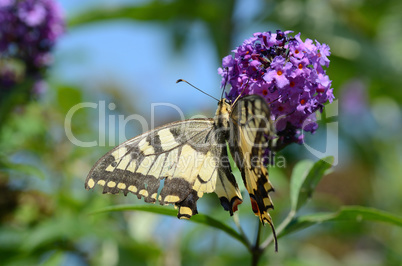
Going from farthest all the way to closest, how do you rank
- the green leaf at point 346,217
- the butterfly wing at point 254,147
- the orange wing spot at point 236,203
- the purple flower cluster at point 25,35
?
the purple flower cluster at point 25,35, the orange wing spot at point 236,203, the green leaf at point 346,217, the butterfly wing at point 254,147

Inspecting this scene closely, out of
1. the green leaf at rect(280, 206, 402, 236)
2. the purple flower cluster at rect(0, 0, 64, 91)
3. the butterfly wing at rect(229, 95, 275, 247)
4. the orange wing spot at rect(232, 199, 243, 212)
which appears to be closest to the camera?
the butterfly wing at rect(229, 95, 275, 247)

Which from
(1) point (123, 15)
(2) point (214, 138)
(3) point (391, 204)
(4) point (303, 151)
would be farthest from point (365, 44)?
(2) point (214, 138)

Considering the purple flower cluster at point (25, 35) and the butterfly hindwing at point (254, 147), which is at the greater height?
the purple flower cluster at point (25, 35)

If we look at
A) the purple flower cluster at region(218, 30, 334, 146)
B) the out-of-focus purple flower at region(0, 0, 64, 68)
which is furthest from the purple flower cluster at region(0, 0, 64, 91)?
the purple flower cluster at region(218, 30, 334, 146)

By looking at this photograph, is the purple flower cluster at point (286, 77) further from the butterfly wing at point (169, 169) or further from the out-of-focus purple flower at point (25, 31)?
the out-of-focus purple flower at point (25, 31)

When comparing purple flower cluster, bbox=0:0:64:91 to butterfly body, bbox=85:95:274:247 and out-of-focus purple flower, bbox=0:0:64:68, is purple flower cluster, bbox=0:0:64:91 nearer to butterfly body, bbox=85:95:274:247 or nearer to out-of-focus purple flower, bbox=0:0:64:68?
out-of-focus purple flower, bbox=0:0:64:68

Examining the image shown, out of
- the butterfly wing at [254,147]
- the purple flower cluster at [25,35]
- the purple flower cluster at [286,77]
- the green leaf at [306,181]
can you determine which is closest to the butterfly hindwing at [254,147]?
the butterfly wing at [254,147]

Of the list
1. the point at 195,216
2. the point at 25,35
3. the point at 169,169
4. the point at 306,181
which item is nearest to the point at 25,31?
the point at 25,35
